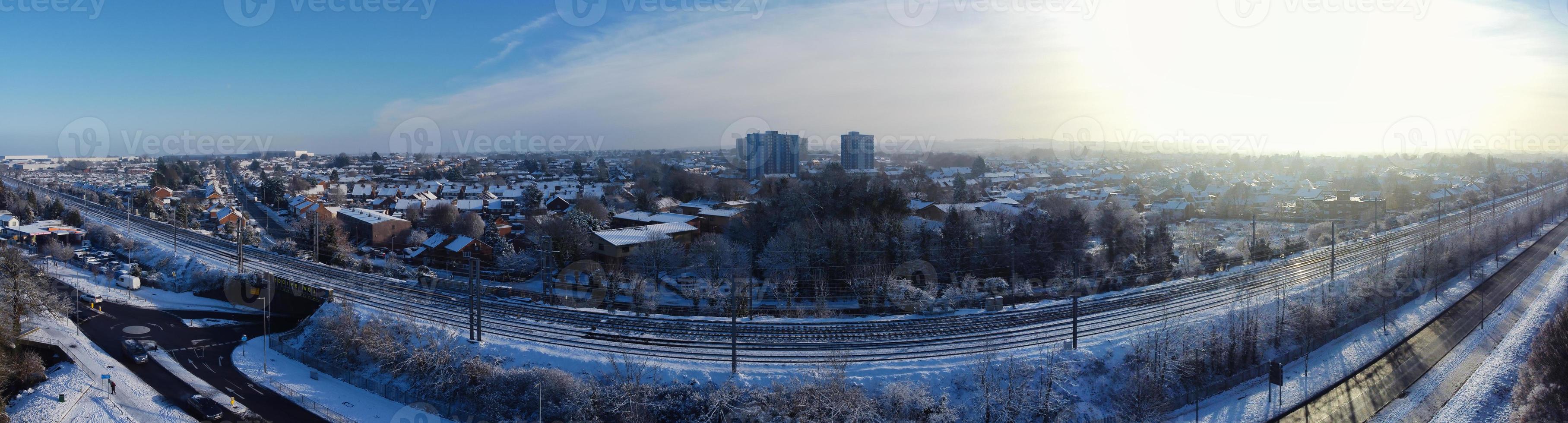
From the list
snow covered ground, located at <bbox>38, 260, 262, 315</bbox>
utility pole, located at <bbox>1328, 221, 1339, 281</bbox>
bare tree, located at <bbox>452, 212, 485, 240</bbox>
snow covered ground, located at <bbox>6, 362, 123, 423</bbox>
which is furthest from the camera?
bare tree, located at <bbox>452, 212, 485, 240</bbox>

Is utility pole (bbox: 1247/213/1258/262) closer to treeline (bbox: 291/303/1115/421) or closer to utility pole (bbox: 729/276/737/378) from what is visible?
treeline (bbox: 291/303/1115/421)

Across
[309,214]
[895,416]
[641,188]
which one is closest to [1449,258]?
[895,416]

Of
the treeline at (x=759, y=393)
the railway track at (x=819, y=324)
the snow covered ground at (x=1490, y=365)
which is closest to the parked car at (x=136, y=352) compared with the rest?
the railway track at (x=819, y=324)

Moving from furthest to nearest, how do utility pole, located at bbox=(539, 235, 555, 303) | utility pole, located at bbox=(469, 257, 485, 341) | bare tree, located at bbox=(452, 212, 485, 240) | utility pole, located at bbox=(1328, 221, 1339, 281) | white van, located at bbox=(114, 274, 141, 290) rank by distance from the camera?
1. bare tree, located at bbox=(452, 212, 485, 240)
2. white van, located at bbox=(114, 274, 141, 290)
3. utility pole, located at bbox=(1328, 221, 1339, 281)
4. utility pole, located at bbox=(539, 235, 555, 303)
5. utility pole, located at bbox=(469, 257, 485, 341)

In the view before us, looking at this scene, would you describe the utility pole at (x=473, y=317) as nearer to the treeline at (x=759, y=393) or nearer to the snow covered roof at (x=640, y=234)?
the treeline at (x=759, y=393)

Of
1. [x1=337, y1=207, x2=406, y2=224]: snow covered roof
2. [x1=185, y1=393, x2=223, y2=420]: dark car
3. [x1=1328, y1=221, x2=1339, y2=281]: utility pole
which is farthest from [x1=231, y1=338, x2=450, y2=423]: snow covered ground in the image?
[x1=1328, y1=221, x2=1339, y2=281]: utility pole

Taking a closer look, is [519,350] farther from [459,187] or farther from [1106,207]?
[459,187]

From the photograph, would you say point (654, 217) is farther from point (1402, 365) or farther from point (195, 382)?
point (1402, 365)

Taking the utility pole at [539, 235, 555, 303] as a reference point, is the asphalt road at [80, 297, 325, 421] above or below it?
below

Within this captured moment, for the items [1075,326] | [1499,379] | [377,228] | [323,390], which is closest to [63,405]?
[323,390]
